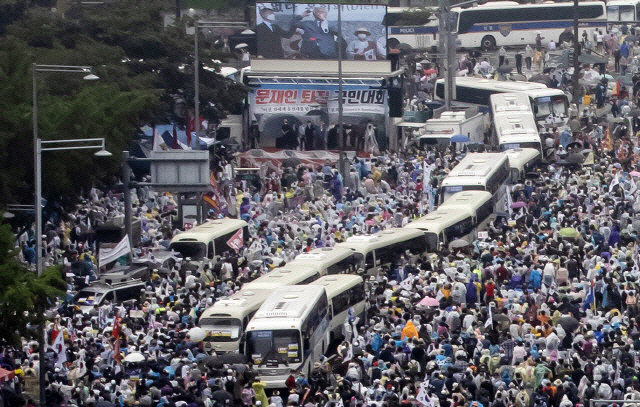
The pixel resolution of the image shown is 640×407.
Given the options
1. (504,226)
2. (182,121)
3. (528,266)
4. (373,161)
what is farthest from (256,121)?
(528,266)

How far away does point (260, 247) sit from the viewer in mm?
38344

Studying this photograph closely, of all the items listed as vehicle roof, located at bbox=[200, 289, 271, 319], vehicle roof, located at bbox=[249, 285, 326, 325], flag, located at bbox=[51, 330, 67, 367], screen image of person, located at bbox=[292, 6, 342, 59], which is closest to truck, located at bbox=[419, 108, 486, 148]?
screen image of person, located at bbox=[292, 6, 342, 59]

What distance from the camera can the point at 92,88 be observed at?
4197 centimetres

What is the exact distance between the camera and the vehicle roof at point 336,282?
31811mm

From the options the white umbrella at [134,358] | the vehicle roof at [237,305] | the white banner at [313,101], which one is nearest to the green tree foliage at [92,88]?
the white banner at [313,101]

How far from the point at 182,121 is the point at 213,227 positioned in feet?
46.8

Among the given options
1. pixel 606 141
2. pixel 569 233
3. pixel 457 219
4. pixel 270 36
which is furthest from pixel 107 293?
pixel 270 36

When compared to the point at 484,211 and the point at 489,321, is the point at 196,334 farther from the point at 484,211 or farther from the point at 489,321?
the point at 484,211

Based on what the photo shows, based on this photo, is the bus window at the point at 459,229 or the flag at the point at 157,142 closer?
the bus window at the point at 459,229

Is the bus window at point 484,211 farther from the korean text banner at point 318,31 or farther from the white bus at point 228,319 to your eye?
the korean text banner at point 318,31

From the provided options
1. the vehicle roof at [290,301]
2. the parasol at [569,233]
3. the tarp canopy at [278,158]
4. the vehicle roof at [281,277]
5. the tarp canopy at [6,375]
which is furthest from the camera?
the tarp canopy at [278,158]

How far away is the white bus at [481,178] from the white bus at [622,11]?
33442mm

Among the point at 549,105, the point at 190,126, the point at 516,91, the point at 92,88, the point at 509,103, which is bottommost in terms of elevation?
the point at 190,126

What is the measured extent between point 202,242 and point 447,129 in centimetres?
1671
